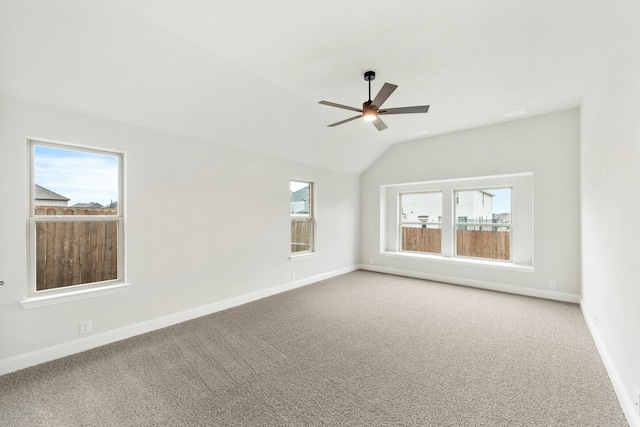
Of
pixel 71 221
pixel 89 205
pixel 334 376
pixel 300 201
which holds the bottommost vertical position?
pixel 334 376

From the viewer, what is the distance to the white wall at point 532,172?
411 cm

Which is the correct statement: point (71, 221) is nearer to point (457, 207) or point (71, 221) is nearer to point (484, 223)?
point (457, 207)

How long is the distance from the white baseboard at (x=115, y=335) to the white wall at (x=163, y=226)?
0.04 metres

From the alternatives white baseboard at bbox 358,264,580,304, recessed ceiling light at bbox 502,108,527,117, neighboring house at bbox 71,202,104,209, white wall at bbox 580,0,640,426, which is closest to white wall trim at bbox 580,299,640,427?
white wall at bbox 580,0,640,426

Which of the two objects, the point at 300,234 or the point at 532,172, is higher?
the point at 532,172

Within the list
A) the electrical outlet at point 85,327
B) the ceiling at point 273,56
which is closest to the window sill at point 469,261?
the ceiling at point 273,56

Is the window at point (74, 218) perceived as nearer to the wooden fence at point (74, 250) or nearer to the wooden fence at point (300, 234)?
the wooden fence at point (74, 250)

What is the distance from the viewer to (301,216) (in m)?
5.33

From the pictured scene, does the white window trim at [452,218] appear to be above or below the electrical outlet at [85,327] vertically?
above

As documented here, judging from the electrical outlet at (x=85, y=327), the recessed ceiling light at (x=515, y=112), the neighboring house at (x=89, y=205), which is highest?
the recessed ceiling light at (x=515, y=112)

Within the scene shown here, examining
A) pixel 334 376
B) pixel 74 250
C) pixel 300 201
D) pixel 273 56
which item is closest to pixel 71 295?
pixel 74 250

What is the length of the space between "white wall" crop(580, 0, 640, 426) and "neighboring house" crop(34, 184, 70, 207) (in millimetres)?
4732

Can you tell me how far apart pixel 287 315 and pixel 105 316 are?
204 cm

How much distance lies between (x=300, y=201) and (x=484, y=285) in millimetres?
3755
